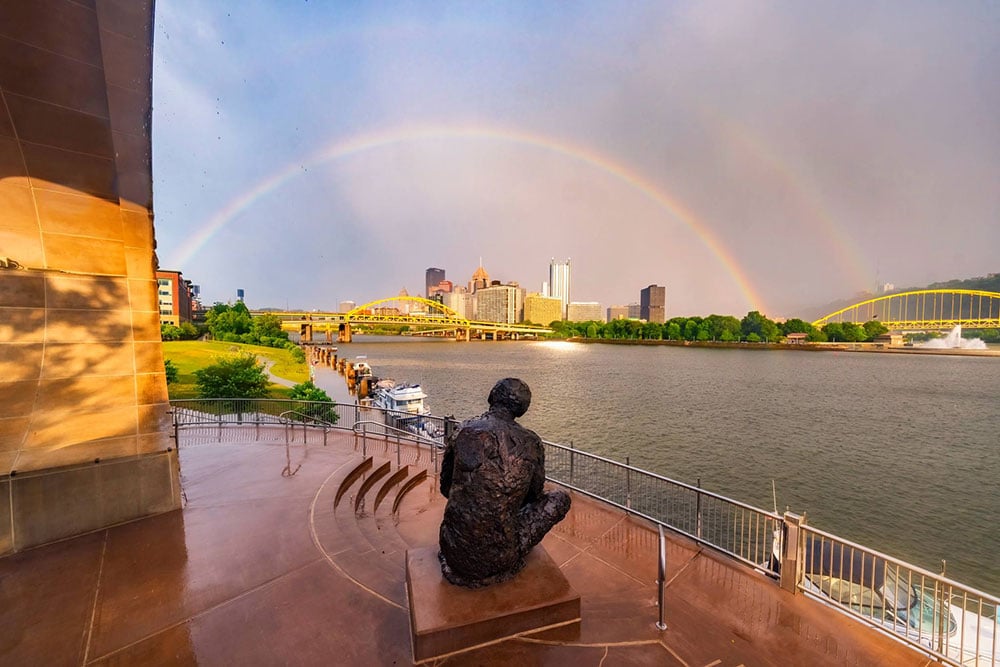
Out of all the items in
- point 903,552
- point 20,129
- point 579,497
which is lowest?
point 903,552

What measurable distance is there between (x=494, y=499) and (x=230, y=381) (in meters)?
26.6

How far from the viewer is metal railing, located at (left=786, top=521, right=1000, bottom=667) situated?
423 cm

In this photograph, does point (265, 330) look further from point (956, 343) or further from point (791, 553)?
point (956, 343)

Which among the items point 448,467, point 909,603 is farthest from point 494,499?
point 909,603

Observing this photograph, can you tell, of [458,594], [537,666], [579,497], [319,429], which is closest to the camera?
[537,666]

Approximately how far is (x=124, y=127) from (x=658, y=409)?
31605mm

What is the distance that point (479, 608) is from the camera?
4.12 m

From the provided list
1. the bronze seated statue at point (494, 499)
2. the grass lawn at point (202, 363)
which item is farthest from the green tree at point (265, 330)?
the bronze seated statue at point (494, 499)

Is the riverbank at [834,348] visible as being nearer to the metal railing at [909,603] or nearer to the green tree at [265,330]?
the green tree at [265,330]

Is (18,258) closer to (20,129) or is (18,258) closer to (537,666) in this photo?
(20,129)

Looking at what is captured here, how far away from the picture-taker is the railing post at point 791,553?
5.02 metres

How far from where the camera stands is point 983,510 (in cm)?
1563

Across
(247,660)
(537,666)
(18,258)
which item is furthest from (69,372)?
(537,666)

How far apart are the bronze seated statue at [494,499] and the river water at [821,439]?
14554mm
